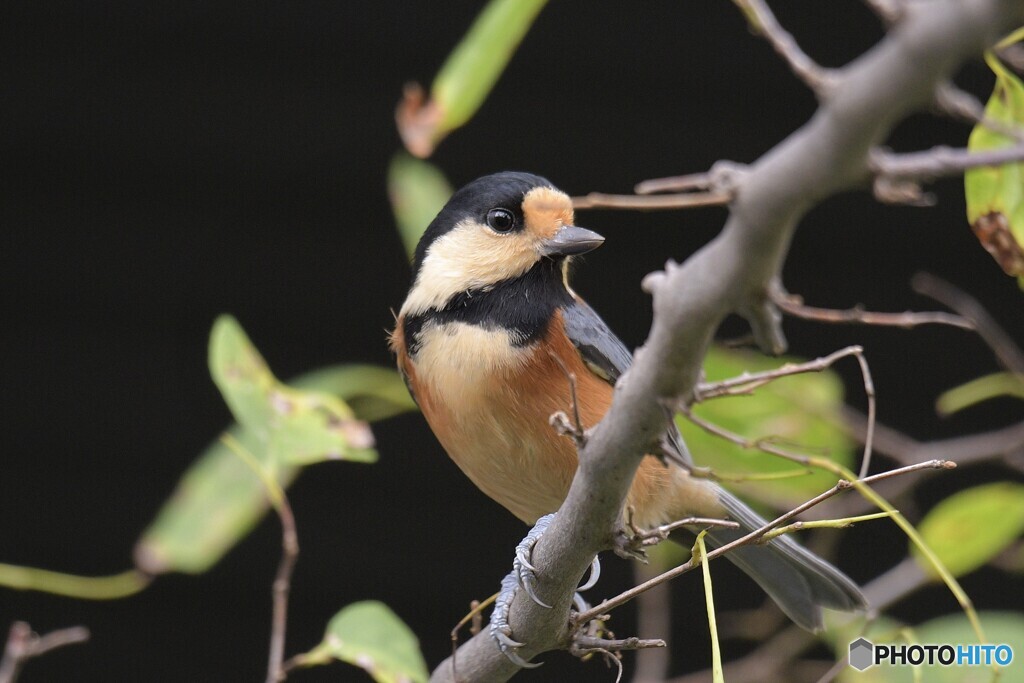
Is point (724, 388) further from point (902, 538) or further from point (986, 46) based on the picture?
point (902, 538)

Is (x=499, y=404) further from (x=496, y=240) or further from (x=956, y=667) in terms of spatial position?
(x=956, y=667)

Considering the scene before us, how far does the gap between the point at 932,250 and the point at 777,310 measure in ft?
10.0

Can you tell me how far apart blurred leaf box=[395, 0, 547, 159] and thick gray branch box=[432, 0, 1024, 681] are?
0.67 m

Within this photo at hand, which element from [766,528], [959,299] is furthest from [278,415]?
[959,299]

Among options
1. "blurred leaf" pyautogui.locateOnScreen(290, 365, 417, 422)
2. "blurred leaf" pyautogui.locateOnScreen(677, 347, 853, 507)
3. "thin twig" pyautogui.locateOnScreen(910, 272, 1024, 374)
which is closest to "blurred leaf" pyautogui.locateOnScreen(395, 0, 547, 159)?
"blurred leaf" pyautogui.locateOnScreen(290, 365, 417, 422)

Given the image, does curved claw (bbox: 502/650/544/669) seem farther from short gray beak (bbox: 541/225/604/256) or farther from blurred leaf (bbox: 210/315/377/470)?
short gray beak (bbox: 541/225/604/256)

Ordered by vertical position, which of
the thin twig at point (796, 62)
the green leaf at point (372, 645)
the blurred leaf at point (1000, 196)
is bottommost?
the green leaf at point (372, 645)

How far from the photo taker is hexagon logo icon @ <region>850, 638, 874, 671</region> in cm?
196

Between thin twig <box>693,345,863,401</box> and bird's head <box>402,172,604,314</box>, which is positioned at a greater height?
bird's head <box>402,172,604,314</box>

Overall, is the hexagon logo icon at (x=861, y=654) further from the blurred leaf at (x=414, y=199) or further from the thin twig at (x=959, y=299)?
the blurred leaf at (x=414, y=199)

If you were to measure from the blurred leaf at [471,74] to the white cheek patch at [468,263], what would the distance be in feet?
1.20

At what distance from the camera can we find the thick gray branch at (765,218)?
2.28ft

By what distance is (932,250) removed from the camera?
3.69 meters

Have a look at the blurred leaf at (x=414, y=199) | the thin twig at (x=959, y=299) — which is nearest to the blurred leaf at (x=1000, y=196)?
the thin twig at (x=959, y=299)
